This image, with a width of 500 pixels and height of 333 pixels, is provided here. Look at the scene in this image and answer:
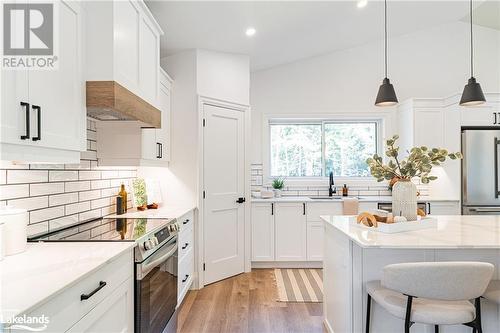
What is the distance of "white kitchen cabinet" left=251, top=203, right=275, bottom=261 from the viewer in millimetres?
4090

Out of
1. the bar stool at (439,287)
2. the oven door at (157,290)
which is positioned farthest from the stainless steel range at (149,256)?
the bar stool at (439,287)

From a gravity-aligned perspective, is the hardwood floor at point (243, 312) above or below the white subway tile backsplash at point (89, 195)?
below

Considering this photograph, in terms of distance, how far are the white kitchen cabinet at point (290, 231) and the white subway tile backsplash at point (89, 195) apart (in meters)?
2.28

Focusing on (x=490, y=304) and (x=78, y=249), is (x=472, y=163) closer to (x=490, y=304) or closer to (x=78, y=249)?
(x=490, y=304)

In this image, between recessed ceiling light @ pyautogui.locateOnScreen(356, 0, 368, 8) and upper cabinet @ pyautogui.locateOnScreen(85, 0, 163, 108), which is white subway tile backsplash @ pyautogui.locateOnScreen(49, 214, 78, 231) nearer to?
upper cabinet @ pyautogui.locateOnScreen(85, 0, 163, 108)

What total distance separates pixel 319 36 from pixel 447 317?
134 inches

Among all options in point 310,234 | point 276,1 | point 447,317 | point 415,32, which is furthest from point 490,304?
point 415,32

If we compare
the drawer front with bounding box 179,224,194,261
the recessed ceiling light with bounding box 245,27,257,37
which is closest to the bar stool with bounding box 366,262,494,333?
the drawer front with bounding box 179,224,194,261

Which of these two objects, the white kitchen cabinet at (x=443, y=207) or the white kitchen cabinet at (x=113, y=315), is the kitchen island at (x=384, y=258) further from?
the white kitchen cabinet at (x=443, y=207)

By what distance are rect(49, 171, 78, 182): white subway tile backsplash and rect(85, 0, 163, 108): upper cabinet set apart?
675 mm

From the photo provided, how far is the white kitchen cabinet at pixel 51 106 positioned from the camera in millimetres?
1149

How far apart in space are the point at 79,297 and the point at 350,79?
4500 millimetres

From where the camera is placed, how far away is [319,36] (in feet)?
12.8

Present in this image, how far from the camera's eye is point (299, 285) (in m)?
3.48
